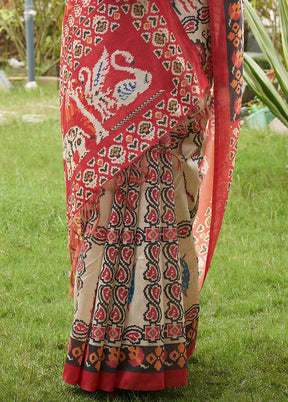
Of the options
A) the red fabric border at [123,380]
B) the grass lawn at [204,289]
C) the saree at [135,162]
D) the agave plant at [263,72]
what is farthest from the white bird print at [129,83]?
the agave plant at [263,72]

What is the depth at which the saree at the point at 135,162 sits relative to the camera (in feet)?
7.55

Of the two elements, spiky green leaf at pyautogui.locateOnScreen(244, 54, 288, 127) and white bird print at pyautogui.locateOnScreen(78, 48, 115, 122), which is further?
spiky green leaf at pyautogui.locateOnScreen(244, 54, 288, 127)

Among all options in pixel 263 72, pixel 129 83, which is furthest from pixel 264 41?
pixel 129 83

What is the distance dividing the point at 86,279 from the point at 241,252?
1783 mm

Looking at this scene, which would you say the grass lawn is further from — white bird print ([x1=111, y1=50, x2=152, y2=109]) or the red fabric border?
white bird print ([x1=111, y1=50, x2=152, y2=109])

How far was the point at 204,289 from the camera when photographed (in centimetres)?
350

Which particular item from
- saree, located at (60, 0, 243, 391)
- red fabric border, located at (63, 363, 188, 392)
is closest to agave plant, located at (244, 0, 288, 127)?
saree, located at (60, 0, 243, 391)

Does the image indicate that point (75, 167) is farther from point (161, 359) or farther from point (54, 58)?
point (54, 58)

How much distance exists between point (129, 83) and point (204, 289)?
1.50m

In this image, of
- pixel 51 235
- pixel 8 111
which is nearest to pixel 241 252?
pixel 51 235

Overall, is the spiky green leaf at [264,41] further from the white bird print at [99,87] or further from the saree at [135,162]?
the white bird print at [99,87]

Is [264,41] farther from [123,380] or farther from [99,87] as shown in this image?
[123,380]

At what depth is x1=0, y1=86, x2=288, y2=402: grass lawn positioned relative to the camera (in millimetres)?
2577

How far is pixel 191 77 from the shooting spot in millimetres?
2352
